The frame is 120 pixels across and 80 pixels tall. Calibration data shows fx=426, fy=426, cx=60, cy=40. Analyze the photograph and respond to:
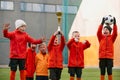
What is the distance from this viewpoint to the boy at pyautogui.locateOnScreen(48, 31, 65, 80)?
7.38 metres

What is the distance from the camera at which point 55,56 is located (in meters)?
7.45

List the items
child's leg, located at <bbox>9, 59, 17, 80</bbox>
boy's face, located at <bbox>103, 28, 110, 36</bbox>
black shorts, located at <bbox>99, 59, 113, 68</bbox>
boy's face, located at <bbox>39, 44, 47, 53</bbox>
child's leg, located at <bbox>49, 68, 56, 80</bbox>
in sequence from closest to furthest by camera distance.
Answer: child's leg, located at <bbox>9, 59, 17, 80</bbox>
child's leg, located at <bbox>49, 68, 56, 80</bbox>
boy's face, located at <bbox>39, 44, 47, 53</bbox>
black shorts, located at <bbox>99, 59, 113, 68</bbox>
boy's face, located at <bbox>103, 28, 110, 36</bbox>

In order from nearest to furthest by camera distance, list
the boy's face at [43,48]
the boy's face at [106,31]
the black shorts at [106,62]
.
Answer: the boy's face at [43,48] < the black shorts at [106,62] < the boy's face at [106,31]

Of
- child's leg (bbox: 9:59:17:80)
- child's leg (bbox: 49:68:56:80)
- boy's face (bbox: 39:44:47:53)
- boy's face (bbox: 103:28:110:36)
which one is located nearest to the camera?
child's leg (bbox: 9:59:17:80)

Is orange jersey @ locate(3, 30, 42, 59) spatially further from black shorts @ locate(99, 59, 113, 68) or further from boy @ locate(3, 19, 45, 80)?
black shorts @ locate(99, 59, 113, 68)

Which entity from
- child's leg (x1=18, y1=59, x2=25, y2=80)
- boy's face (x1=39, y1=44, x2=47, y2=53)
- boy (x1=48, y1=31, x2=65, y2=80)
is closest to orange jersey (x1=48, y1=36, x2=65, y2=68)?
boy (x1=48, y1=31, x2=65, y2=80)

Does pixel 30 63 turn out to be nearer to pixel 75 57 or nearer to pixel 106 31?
pixel 75 57

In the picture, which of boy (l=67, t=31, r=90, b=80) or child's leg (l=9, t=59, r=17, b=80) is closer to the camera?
child's leg (l=9, t=59, r=17, b=80)

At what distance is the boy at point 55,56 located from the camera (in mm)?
7375

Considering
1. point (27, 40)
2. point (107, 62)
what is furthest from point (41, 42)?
point (107, 62)

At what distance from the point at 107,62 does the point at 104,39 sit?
16.8 inches

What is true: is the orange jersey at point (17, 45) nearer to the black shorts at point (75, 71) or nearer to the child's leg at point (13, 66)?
the child's leg at point (13, 66)

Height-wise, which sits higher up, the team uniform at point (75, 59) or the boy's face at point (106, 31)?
the boy's face at point (106, 31)

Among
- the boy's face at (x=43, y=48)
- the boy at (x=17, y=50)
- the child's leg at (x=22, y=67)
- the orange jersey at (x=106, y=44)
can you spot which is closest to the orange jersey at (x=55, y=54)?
the boy's face at (x=43, y=48)
